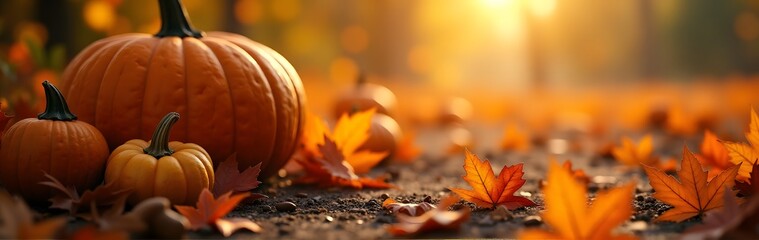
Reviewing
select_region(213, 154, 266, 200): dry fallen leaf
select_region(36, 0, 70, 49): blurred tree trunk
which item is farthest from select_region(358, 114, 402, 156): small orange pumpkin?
select_region(36, 0, 70, 49): blurred tree trunk

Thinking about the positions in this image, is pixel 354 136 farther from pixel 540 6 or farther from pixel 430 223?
pixel 540 6

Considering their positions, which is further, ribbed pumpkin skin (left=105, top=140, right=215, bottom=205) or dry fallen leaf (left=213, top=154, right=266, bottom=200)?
dry fallen leaf (left=213, top=154, right=266, bottom=200)

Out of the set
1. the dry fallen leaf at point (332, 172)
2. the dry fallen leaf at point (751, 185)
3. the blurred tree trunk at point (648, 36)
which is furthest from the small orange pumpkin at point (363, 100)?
the blurred tree trunk at point (648, 36)

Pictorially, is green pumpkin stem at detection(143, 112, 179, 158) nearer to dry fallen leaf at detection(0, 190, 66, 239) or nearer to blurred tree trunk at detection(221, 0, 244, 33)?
dry fallen leaf at detection(0, 190, 66, 239)

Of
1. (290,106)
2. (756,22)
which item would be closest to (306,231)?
(290,106)

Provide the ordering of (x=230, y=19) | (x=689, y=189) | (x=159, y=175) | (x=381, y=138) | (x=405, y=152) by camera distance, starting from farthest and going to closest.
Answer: (x=230, y=19) < (x=405, y=152) < (x=381, y=138) < (x=159, y=175) < (x=689, y=189)

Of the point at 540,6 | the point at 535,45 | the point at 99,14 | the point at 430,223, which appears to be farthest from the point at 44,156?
the point at 535,45

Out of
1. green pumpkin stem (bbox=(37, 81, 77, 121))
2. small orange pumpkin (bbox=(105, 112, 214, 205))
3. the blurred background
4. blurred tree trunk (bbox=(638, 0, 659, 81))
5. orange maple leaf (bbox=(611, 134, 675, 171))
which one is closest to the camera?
small orange pumpkin (bbox=(105, 112, 214, 205))

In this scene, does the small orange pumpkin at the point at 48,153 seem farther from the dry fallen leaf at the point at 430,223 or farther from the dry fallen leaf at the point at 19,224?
the dry fallen leaf at the point at 430,223

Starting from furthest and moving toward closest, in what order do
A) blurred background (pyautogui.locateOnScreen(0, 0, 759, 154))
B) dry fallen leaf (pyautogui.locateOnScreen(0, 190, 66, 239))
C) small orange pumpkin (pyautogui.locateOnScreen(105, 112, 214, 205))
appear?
blurred background (pyautogui.locateOnScreen(0, 0, 759, 154))
small orange pumpkin (pyautogui.locateOnScreen(105, 112, 214, 205))
dry fallen leaf (pyautogui.locateOnScreen(0, 190, 66, 239))
